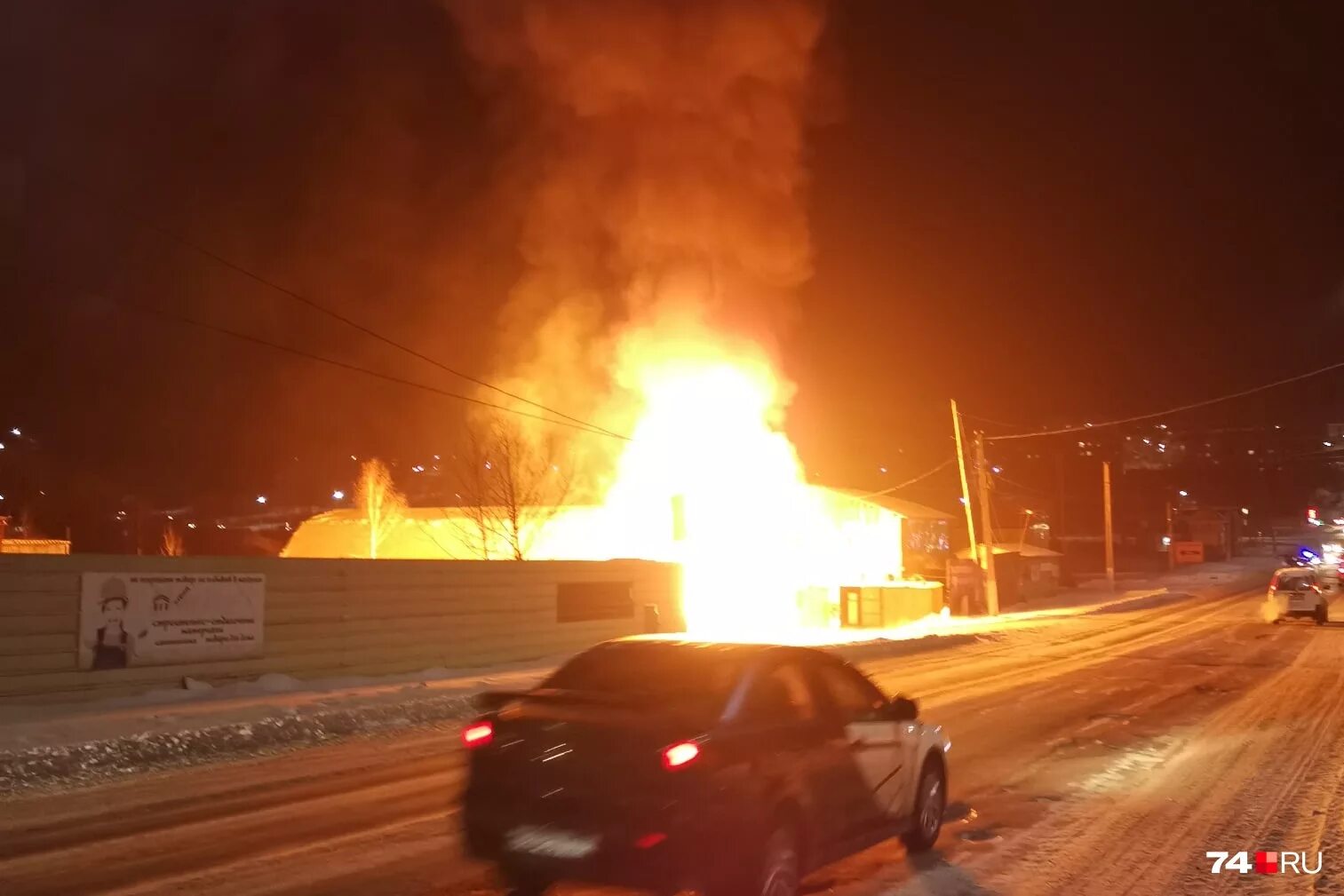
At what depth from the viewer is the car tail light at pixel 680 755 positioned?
A: 502cm

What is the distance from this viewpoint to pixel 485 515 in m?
37.9

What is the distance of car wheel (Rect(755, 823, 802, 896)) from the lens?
5273mm

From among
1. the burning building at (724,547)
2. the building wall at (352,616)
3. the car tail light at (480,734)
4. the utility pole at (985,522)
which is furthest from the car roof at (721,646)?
the utility pole at (985,522)

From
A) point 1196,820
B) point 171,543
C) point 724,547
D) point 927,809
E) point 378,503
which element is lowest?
point 1196,820

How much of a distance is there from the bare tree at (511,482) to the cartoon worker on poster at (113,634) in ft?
66.8

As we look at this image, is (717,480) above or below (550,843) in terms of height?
above

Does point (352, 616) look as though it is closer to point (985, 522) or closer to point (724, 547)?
point (724, 547)

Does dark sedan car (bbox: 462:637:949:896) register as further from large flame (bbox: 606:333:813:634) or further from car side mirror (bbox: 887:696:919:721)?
large flame (bbox: 606:333:813:634)

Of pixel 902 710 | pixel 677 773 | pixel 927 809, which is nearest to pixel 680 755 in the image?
pixel 677 773

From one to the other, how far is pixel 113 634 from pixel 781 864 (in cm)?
1103

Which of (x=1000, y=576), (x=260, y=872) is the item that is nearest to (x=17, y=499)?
(x=1000, y=576)

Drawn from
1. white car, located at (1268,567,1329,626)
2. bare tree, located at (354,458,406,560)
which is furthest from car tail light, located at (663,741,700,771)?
bare tree, located at (354,458,406,560)

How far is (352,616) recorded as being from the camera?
664 inches

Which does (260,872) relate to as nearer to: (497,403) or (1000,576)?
(497,403)
